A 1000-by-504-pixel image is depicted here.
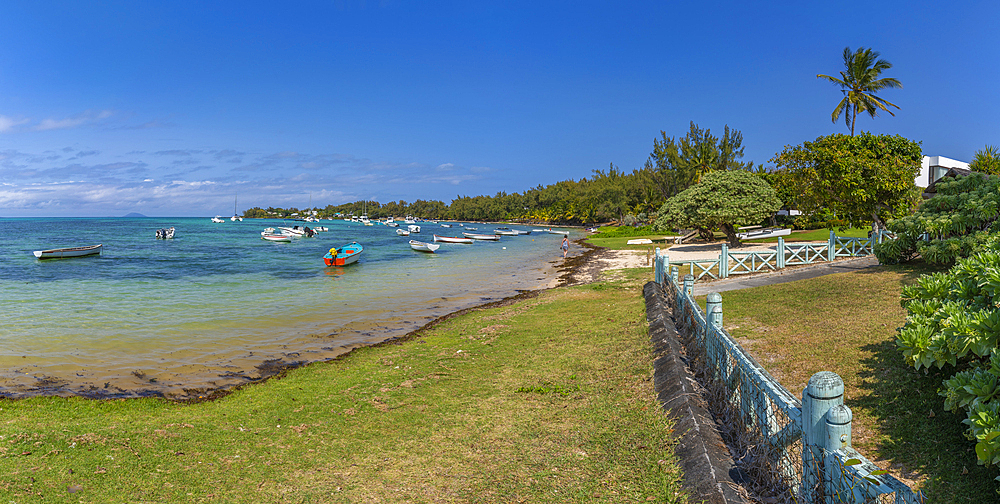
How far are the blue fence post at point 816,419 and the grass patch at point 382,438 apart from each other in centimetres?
115

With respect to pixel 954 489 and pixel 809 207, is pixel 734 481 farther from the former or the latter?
pixel 809 207

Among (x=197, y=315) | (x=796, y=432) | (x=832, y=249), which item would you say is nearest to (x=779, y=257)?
(x=832, y=249)

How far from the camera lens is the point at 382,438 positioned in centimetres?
677

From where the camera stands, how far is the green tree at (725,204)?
32.6 metres

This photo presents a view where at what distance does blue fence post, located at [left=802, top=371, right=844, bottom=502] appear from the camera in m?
3.25

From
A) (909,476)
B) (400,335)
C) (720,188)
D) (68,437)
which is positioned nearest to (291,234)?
(720,188)

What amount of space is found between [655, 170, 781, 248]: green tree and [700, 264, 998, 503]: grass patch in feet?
61.5

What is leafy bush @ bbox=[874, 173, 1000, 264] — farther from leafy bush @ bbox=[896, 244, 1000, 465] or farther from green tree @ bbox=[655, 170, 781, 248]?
green tree @ bbox=[655, 170, 781, 248]

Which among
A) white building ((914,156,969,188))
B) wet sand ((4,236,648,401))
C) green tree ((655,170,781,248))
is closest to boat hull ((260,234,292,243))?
green tree ((655,170,781,248))

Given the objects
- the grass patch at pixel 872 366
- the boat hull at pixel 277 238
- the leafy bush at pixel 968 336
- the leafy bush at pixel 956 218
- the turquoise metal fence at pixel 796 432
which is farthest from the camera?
the boat hull at pixel 277 238

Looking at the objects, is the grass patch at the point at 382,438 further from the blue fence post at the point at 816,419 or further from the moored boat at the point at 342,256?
the moored boat at the point at 342,256

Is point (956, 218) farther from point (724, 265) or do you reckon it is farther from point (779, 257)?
point (779, 257)

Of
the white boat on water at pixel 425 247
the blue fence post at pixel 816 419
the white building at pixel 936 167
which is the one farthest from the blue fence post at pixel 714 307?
the white building at pixel 936 167

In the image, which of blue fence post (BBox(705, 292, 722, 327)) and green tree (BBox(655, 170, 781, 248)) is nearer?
blue fence post (BBox(705, 292, 722, 327))
